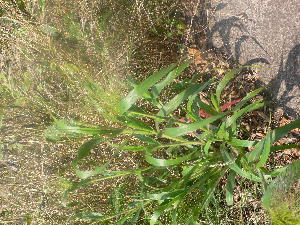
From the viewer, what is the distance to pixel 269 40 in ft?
7.25

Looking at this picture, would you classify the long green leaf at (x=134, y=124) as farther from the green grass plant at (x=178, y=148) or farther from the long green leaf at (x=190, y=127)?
the long green leaf at (x=190, y=127)

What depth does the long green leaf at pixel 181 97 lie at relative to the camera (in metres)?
1.72

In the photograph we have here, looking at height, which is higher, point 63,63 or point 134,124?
point 63,63

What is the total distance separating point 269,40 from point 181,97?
76 centimetres

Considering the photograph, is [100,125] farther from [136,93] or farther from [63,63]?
[136,93]

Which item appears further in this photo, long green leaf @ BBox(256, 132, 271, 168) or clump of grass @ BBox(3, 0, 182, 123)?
clump of grass @ BBox(3, 0, 182, 123)

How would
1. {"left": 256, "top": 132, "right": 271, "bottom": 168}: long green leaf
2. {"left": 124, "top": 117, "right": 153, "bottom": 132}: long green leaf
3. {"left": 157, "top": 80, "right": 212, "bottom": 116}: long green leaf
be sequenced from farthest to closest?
{"left": 124, "top": 117, "right": 153, "bottom": 132}: long green leaf
{"left": 157, "top": 80, "right": 212, "bottom": 116}: long green leaf
{"left": 256, "top": 132, "right": 271, "bottom": 168}: long green leaf

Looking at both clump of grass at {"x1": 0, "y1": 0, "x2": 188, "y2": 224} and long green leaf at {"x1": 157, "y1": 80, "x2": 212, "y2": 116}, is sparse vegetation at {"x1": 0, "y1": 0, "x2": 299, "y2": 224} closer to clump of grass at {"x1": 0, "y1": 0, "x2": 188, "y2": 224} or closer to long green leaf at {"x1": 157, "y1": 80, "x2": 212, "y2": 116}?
clump of grass at {"x1": 0, "y1": 0, "x2": 188, "y2": 224}

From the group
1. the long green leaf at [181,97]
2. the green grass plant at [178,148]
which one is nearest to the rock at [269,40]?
the green grass plant at [178,148]

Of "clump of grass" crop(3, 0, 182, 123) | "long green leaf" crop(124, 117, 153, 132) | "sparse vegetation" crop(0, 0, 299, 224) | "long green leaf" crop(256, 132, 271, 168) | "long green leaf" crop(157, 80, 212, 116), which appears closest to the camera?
"long green leaf" crop(256, 132, 271, 168)

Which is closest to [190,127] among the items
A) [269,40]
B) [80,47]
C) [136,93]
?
[136,93]

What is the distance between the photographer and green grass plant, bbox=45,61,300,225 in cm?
171

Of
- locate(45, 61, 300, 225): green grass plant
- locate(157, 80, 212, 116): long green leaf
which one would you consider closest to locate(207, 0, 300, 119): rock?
locate(45, 61, 300, 225): green grass plant

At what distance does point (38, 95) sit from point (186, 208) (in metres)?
1.02
